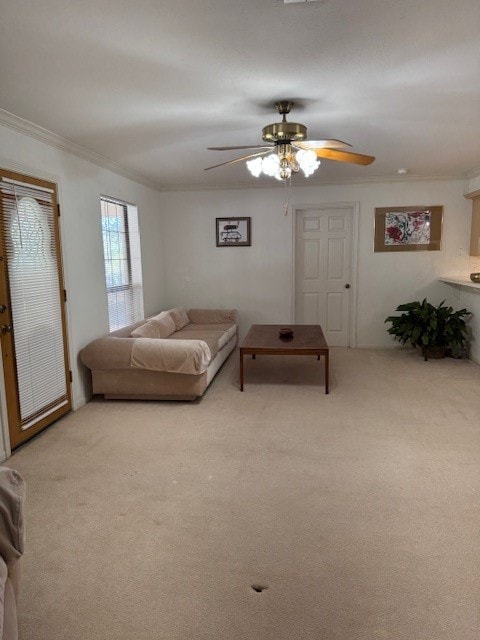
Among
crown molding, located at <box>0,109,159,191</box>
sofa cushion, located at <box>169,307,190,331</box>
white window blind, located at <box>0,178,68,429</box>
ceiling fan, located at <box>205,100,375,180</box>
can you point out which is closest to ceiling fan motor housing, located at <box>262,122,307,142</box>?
ceiling fan, located at <box>205,100,375,180</box>

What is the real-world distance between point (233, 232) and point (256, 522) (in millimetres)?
4625

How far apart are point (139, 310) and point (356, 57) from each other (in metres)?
4.02

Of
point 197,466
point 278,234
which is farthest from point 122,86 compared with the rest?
point 278,234

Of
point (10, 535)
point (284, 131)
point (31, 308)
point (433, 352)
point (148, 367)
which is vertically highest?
point (284, 131)

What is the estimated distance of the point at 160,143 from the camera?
3898 mm

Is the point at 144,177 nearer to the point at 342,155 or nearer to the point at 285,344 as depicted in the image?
the point at 285,344

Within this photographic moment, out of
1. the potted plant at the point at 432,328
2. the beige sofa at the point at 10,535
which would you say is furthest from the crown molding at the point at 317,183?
the beige sofa at the point at 10,535

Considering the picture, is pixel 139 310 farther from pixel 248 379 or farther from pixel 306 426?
pixel 306 426

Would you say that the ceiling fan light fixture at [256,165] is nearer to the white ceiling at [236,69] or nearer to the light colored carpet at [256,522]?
the white ceiling at [236,69]

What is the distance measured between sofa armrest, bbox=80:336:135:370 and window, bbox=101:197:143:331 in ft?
2.51

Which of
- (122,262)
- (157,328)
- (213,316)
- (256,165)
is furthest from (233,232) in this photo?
(256,165)

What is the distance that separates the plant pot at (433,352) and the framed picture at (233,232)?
2795 millimetres

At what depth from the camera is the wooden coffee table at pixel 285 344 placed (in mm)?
4090

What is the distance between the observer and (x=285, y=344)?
4.28m
